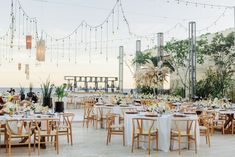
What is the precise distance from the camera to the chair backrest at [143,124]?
708 centimetres

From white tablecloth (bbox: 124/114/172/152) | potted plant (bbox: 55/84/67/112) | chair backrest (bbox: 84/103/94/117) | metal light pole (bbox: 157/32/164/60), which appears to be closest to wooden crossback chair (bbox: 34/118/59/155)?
potted plant (bbox: 55/84/67/112)

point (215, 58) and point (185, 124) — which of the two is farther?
point (215, 58)

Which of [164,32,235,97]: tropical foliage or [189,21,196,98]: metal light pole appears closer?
[189,21,196,98]: metal light pole

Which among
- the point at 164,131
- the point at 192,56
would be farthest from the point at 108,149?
the point at 192,56

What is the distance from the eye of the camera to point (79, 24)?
1625 centimetres

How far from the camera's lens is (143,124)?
750 cm

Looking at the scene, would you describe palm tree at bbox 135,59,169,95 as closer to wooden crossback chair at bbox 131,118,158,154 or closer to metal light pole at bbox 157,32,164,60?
metal light pole at bbox 157,32,164,60

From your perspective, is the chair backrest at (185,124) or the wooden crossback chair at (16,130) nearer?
the wooden crossback chair at (16,130)

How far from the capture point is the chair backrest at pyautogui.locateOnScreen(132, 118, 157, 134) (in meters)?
7.08

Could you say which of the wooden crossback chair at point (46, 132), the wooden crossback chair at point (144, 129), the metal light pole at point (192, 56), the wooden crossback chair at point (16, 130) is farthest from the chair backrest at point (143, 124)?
the metal light pole at point (192, 56)

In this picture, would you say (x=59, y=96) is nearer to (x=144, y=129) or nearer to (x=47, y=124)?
(x=47, y=124)

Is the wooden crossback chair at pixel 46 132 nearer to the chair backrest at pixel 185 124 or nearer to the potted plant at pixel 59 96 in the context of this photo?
the potted plant at pixel 59 96

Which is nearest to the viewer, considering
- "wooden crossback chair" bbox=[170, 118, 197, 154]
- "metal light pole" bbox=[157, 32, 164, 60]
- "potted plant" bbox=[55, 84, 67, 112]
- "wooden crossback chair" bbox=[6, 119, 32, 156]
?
"wooden crossback chair" bbox=[6, 119, 32, 156]

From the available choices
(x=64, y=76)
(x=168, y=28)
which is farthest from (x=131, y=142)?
(x=64, y=76)
